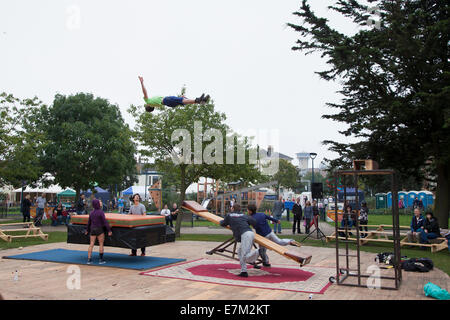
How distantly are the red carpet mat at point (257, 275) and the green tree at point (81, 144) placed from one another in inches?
673

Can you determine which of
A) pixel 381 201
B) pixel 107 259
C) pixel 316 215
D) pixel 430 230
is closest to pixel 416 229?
pixel 430 230

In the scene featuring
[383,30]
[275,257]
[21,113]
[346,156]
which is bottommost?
[275,257]

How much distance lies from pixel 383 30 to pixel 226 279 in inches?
536

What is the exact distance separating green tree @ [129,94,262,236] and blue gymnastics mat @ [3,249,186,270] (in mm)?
6977

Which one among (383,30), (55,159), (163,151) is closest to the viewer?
(383,30)

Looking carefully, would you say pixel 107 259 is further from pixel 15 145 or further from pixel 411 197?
pixel 411 197

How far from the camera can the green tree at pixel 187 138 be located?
715 inches

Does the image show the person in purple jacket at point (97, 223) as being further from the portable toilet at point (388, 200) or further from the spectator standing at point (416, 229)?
the portable toilet at point (388, 200)

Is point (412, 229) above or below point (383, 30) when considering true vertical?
below

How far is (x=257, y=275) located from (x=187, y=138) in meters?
10.1

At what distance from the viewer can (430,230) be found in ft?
45.0

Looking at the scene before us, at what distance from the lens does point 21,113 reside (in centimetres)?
2064
